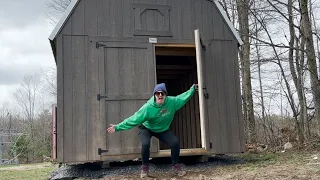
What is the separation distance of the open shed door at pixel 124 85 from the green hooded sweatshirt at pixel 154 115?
0.78m

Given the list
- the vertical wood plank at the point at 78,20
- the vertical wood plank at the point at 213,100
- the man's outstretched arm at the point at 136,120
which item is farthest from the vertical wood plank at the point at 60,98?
the vertical wood plank at the point at 213,100

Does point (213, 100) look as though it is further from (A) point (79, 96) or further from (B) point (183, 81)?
(B) point (183, 81)

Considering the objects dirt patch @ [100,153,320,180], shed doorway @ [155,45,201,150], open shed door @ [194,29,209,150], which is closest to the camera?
dirt patch @ [100,153,320,180]

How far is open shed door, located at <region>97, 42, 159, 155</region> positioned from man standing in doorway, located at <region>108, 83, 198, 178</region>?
72 cm

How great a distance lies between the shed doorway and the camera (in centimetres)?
840

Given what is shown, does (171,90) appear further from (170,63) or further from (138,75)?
(138,75)

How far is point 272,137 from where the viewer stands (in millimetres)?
11461

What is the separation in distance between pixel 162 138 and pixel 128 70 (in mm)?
1462

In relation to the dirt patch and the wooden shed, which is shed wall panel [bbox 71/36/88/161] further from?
the dirt patch

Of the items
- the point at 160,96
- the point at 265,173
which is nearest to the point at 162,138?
the point at 160,96

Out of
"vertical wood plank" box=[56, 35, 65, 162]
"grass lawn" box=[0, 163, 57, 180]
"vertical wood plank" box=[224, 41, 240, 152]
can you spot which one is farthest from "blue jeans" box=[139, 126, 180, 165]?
"grass lawn" box=[0, 163, 57, 180]

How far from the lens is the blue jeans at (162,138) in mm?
5488

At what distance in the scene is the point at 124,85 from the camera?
6461mm

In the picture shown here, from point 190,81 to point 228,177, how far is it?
14.1ft
